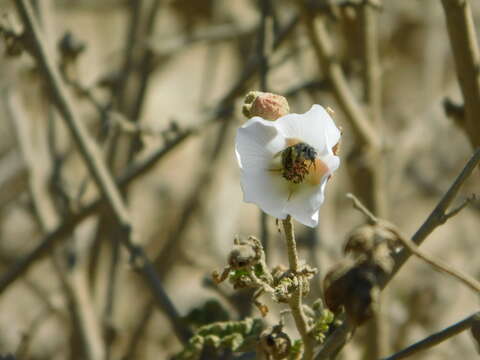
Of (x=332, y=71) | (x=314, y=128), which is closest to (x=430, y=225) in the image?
(x=314, y=128)

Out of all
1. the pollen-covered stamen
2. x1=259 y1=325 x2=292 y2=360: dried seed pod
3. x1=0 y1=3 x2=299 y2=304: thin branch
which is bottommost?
x1=259 y1=325 x2=292 y2=360: dried seed pod

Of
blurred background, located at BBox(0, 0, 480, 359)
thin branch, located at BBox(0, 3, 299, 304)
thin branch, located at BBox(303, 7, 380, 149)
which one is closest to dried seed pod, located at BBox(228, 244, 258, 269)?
blurred background, located at BBox(0, 0, 480, 359)

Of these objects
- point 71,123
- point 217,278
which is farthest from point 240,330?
point 71,123

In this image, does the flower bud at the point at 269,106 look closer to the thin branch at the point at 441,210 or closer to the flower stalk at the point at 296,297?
the flower stalk at the point at 296,297

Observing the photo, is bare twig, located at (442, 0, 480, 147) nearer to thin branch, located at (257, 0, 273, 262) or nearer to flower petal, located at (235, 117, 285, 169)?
thin branch, located at (257, 0, 273, 262)

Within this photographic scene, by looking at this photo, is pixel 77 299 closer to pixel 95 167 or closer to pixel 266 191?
pixel 95 167

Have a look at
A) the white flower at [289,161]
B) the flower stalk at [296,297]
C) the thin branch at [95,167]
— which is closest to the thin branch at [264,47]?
the thin branch at [95,167]
